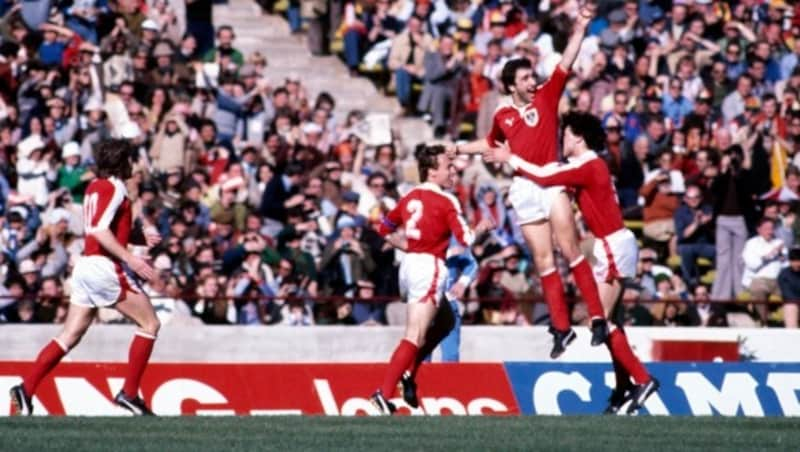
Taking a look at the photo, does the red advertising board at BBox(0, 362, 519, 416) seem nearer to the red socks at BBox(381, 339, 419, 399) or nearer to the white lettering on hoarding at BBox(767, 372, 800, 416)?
the red socks at BBox(381, 339, 419, 399)

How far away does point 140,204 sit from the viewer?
26281 mm

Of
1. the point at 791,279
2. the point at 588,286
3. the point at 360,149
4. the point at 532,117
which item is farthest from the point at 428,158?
the point at 360,149

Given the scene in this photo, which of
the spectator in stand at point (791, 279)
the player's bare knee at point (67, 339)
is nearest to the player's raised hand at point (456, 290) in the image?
the player's bare knee at point (67, 339)

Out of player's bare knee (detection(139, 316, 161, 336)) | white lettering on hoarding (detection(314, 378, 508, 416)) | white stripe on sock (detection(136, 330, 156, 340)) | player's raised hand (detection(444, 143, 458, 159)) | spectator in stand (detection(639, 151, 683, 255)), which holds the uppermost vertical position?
player's raised hand (detection(444, 143, 458, 159))

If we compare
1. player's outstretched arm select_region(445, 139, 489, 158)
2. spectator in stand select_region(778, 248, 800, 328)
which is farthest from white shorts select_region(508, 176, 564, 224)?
spectator in stand select_region(778, 248, 800, 328)

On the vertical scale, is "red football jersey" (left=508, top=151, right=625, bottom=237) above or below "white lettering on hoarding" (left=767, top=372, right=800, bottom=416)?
above

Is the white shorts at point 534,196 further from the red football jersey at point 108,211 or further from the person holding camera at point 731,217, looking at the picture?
the person holding camera at point 731,217

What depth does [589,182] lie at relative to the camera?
17875mm

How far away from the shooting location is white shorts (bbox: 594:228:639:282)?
18.1 meters

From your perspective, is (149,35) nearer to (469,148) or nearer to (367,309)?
(367,309)

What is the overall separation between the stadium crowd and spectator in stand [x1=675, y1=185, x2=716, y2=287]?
3cm

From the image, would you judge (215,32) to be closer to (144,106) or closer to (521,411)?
(144,106)

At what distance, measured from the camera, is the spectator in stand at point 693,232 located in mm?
27531

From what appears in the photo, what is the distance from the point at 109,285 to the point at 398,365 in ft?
7.85
